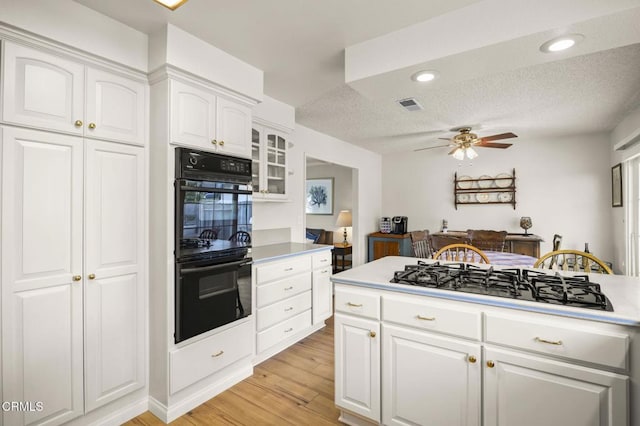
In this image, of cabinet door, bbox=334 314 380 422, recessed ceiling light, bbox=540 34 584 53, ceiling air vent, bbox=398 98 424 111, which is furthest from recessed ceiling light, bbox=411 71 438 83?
cabinet door, bbox=334 314 380 422

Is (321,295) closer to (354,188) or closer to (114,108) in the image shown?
(114,108)

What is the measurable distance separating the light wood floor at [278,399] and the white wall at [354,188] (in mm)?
1484

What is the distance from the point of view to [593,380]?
1240 mm

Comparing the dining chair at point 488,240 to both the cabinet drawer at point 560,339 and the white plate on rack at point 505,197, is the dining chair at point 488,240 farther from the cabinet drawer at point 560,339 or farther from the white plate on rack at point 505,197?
the cabinet drawer at point 560,339

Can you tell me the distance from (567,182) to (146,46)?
582 cm

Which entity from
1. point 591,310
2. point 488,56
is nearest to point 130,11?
point 488,56

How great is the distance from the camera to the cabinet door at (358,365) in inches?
68.5

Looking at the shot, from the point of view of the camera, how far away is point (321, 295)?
3412 millimetres

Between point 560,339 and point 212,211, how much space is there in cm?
204

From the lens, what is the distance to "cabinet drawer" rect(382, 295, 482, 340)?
148cm

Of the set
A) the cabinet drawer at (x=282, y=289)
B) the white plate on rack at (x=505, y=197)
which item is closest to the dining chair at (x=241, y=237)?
the cabinet drawer at (x=282, y=289)

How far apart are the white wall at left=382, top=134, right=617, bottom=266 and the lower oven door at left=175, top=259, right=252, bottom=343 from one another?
176 inches

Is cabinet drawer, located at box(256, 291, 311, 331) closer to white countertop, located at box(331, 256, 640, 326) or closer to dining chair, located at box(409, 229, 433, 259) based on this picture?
white countertop, located at box(331, 256, 640, 326)

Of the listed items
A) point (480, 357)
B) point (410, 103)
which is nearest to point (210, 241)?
point (480, 357)
